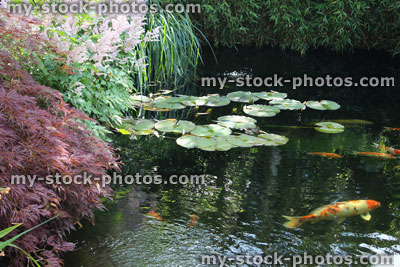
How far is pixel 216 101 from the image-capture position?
13.4 feet

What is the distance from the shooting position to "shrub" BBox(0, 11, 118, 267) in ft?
5.55

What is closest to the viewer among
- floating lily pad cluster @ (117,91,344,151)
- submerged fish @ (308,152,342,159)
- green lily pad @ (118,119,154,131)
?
submerged fish @ (308,152,342,159)

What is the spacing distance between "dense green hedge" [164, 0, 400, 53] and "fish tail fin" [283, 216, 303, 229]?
15.3 ft

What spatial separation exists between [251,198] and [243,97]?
6.19ft

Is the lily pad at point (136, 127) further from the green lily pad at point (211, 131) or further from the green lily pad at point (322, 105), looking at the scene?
the green lily pad at point (322, 105)

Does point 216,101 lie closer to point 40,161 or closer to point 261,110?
point 261,110

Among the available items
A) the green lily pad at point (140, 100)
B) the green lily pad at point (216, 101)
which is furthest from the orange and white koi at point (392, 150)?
the green lily pad at point (140, 100)

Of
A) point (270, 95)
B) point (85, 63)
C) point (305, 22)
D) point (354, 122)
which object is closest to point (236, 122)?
point (270, 95)

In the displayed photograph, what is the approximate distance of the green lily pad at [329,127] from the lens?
11.7ft

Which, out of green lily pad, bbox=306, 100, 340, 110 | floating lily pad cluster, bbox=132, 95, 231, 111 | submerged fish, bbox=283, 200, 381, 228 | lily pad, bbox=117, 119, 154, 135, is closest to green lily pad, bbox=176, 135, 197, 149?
lily pad, bbox=117, 119, 154, 135

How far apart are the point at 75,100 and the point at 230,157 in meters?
1.07

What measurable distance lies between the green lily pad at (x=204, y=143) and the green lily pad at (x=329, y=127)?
2.85ft

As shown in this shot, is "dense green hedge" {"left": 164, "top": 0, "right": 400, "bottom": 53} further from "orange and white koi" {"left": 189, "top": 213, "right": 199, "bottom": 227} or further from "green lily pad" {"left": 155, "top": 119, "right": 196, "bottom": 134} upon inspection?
"orange and white koi" {"left": 189, "top": 213, "right": 199, "bottom": 227}

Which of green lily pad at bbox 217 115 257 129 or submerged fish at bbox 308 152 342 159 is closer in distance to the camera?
submerged fish at bbox 308 152 342 159
